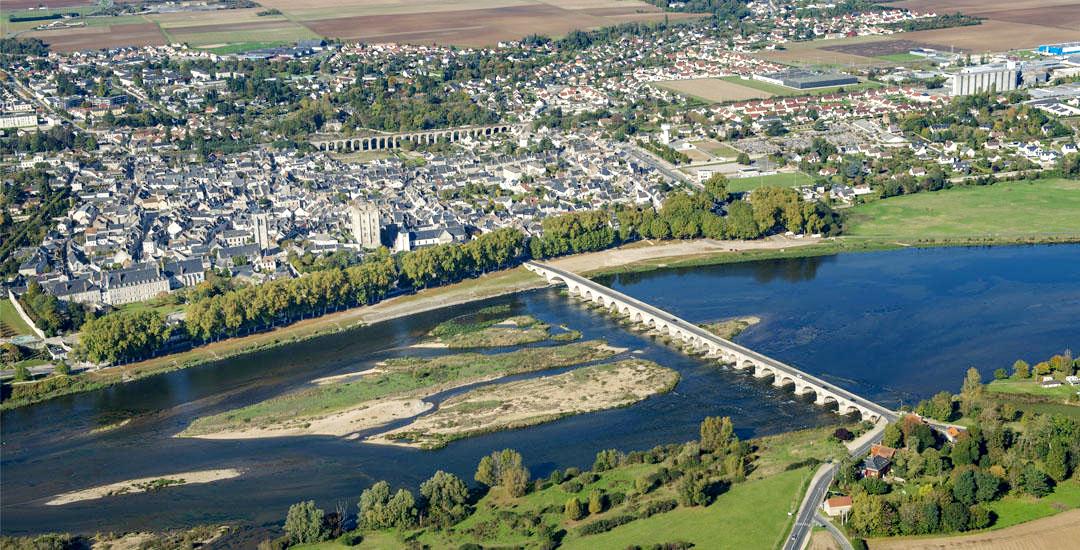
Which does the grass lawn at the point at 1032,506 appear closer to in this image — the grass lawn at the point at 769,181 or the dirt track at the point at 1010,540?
the dirt track at the point at 1010,540

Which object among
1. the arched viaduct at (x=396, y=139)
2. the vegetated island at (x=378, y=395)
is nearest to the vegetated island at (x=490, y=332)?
the vegetated island at (x=378, y=395)

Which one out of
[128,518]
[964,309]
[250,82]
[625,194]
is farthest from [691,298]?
[250,82]

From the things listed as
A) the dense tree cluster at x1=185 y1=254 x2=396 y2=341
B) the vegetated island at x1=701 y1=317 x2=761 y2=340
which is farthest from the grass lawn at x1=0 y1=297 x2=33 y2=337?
the vegetated island at x1=701 y1=317 x2=761 y2=340

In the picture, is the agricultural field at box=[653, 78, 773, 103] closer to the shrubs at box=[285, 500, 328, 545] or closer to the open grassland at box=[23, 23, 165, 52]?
the open grassland at box=[23, 23, 165, 52]

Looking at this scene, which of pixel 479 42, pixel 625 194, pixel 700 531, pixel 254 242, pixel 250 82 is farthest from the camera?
pixel 479 42

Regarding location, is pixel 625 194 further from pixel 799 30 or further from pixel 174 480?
pixel 799 30
